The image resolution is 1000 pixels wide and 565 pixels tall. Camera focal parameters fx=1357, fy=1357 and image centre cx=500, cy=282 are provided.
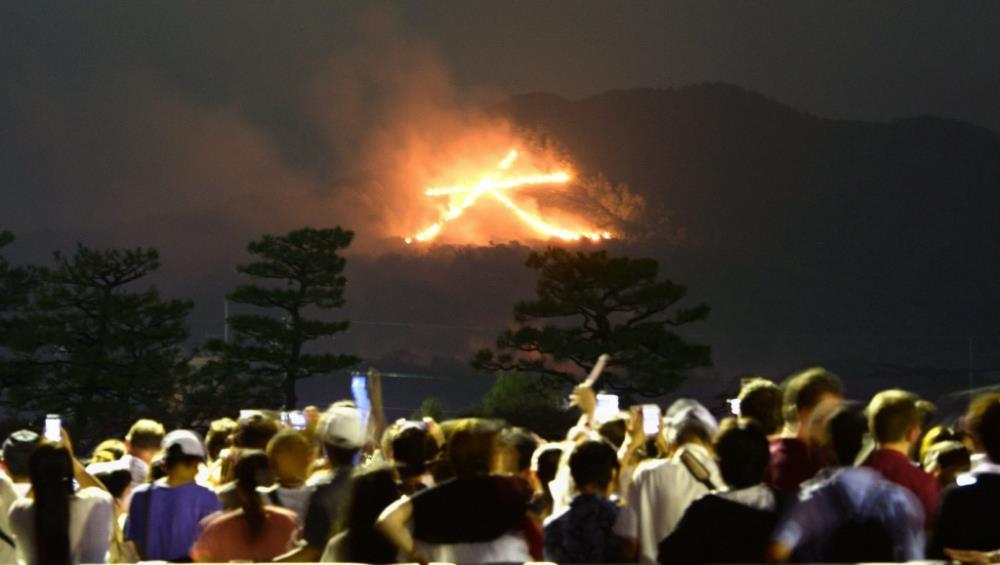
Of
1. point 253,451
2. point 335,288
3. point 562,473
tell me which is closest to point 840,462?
point 562,473

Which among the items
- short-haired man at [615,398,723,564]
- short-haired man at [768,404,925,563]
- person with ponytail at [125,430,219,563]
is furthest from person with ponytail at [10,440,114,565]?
short-haired man at [768,404,925,563]

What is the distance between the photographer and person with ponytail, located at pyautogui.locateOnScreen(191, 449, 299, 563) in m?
4.35

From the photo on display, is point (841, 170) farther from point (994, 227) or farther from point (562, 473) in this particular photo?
point (562, 473)

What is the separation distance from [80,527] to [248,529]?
53cm

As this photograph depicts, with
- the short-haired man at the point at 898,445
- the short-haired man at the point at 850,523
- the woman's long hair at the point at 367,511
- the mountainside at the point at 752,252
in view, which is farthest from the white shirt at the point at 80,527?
the mountainside at the point at 752,252

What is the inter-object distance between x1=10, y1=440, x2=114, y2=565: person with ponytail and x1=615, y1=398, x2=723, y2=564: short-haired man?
1.67 meters

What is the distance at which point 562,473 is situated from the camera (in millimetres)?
4680

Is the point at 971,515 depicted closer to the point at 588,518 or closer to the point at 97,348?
the point at 588,518

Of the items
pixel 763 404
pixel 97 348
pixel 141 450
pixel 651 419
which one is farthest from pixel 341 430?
pixel 97 348

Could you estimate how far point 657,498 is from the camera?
A: 4414mm

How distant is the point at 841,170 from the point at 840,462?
9622cm

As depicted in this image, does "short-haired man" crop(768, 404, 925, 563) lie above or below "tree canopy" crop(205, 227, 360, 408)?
below

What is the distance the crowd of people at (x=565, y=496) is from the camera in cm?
379

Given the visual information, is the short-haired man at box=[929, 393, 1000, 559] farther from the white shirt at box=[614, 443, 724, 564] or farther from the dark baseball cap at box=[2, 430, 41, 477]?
the dark baseball cap at box=[2, 430, 41, 477]
